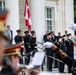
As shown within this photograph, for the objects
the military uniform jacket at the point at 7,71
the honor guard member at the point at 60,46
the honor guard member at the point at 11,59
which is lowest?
the honor guard member at the point at 60,46

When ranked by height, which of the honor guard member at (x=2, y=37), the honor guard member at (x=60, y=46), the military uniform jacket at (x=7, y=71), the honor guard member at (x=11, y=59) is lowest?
the honor guard member at (x=60, y=46)

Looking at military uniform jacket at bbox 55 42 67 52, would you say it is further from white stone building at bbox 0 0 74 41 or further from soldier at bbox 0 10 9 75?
soldier at bbox 0 10 9 75

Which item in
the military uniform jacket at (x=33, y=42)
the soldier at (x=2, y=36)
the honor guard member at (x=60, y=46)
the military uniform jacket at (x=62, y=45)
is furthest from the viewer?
the military uniform jacket at (x=33, y=42)

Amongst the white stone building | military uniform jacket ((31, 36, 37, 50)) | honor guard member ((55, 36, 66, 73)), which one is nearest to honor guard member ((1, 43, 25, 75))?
honor guard member ((55, 36, 66, 73))

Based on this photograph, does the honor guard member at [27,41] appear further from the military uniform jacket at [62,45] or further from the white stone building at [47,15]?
the white stone building at [47,15]

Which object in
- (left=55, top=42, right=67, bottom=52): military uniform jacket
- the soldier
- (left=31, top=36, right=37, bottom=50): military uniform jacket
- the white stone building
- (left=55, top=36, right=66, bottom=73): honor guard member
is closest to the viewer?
the soldier

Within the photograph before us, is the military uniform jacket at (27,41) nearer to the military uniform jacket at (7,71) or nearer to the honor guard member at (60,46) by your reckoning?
the honor guard member at (60,46)

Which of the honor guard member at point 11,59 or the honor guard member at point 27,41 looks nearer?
the honor guard member at point 11,59

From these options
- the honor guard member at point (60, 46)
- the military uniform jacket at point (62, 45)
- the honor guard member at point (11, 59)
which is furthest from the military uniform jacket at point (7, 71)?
the military uniform jacket at point (62, 45)

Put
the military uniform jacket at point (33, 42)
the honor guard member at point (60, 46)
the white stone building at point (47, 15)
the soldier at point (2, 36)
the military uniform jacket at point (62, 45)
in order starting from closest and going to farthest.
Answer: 1. the soldier at point (2, 36)
2. the honor guard member at point (60, 46)
3. the military uniform jacket at point (62, 45)
4. the military uniform jacket at point (33, 42)
5. the white stone building at point (47, 15)

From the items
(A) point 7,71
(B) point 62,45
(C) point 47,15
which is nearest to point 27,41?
(B) point 62,45

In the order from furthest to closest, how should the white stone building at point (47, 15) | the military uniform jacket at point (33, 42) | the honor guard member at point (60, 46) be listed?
the white stone building at point (47, 15), the military uniform jacket at point (33, 42), the honor guard member at point (60, 46)

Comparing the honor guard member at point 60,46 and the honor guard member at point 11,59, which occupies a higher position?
the honor guard member at point 11,59

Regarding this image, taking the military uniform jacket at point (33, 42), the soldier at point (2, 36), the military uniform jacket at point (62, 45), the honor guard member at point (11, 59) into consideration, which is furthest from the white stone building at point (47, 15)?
the soldier at point (2, 36)
